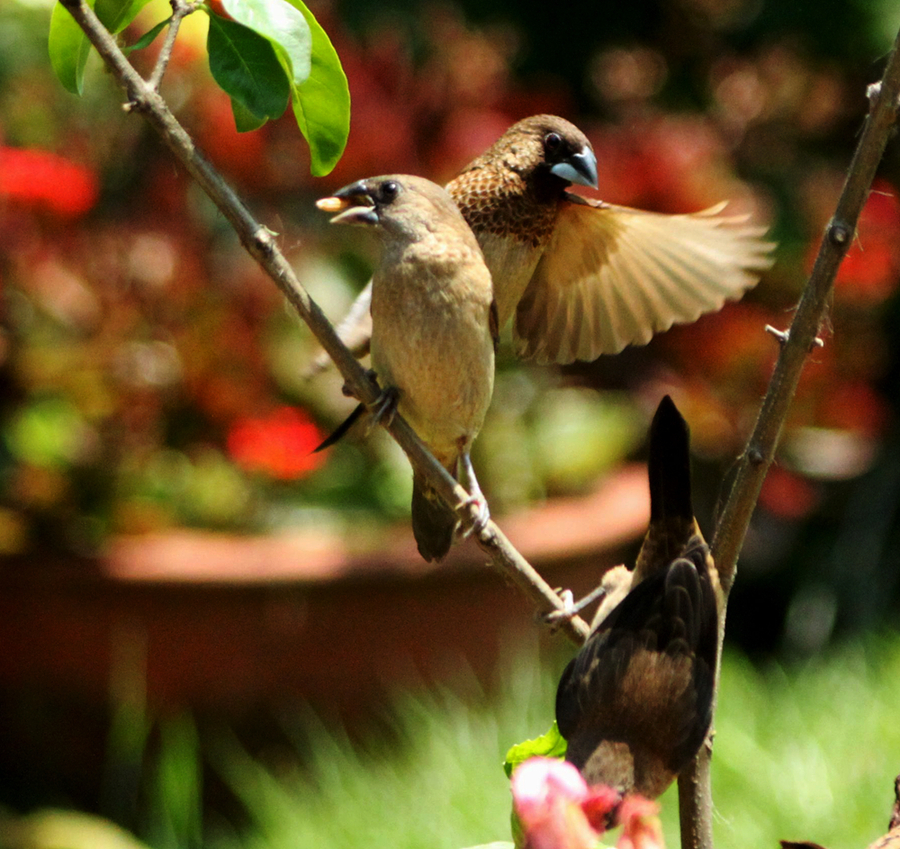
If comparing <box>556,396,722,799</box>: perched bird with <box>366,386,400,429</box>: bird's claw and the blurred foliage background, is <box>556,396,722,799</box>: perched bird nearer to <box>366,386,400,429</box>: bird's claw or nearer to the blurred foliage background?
<box>366,386,400,429</box>: bird's claw

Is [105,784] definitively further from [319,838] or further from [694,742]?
[694,742]

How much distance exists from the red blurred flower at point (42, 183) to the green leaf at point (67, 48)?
2340 millimetres

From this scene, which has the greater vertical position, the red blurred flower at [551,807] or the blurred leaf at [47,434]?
the red blurred flower at [551,807]

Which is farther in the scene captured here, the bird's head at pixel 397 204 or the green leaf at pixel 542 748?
the bird's head at pixel 397 204

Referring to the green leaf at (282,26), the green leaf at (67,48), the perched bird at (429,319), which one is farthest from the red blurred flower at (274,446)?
the green leaf at (282,26)

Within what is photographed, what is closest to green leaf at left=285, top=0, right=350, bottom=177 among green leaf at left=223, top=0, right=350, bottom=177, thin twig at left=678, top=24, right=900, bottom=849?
green leaf at left=223, top=0, right=350, bottom=177

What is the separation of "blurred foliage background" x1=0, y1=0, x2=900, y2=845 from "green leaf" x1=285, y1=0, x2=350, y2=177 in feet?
6.89

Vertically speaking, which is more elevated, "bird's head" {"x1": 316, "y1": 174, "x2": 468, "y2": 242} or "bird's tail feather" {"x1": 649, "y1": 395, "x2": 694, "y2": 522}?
"bird's head" {"x1": 316, "y1": 174, "x2": 468, "y2": 242}

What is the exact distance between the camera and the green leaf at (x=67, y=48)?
108 cm

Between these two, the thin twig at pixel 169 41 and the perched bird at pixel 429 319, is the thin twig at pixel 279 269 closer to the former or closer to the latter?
the thin twig at pixel 169 41

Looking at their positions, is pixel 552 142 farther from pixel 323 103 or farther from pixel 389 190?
pixel 323 103

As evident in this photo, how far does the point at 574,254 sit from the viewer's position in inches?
61.7

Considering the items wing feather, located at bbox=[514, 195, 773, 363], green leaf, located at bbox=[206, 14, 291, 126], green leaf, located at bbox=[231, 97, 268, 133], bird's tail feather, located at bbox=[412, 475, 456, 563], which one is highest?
green leaf, located at bbox=[206, 14, 291, 126]

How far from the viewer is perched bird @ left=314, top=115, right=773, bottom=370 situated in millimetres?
1349
